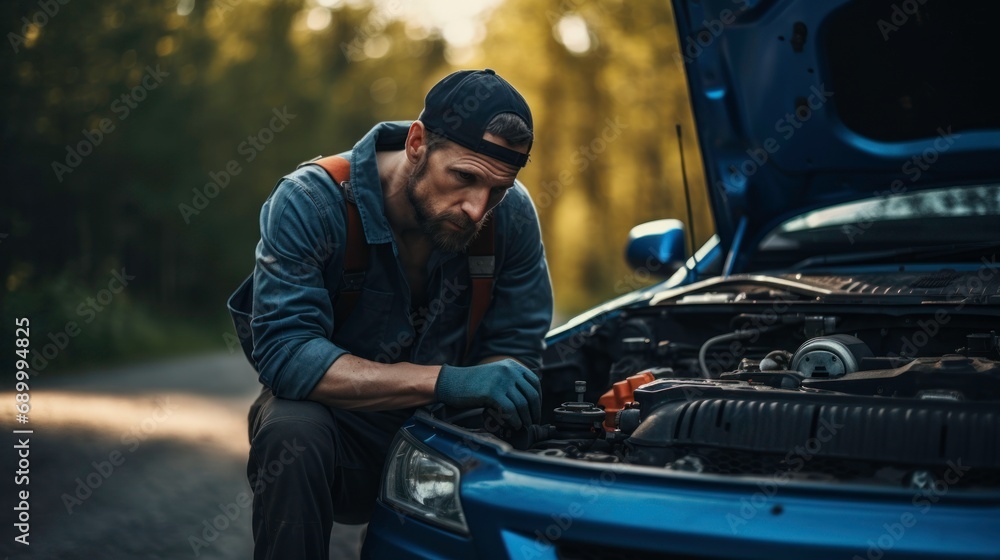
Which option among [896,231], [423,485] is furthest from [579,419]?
[896,231]

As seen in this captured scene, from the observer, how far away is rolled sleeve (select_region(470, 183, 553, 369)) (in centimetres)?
291

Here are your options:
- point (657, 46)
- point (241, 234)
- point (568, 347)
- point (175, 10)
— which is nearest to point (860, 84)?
point (568, 347)

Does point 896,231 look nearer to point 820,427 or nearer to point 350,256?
point 820,427

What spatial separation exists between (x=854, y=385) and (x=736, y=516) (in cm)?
61

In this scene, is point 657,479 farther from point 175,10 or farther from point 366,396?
point 175,10

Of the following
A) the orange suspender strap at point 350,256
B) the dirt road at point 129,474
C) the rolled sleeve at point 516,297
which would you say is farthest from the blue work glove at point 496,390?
the dirt road at point 129,474

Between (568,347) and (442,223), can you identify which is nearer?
(442,223)

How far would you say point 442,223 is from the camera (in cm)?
260

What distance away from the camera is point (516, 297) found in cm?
296

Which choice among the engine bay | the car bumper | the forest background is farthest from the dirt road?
the car bumper

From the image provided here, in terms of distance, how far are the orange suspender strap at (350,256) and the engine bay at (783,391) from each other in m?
0.53

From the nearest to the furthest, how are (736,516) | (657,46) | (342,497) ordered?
(736,516) < (342,497) < (657,46)

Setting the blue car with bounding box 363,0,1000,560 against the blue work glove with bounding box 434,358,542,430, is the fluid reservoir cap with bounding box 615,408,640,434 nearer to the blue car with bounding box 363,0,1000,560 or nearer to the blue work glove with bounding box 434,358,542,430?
the blue car with bounding box 363,0,1000,560

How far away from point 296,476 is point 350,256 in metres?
0.65
